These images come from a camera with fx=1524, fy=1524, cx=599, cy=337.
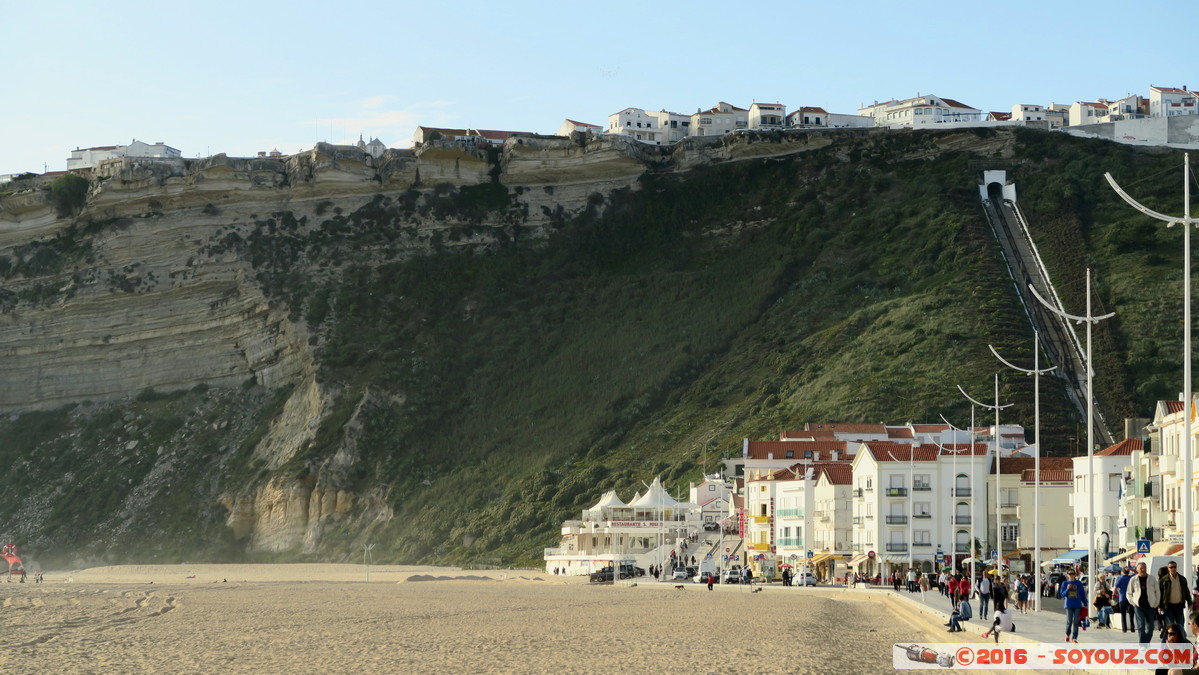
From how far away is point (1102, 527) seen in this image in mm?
57781

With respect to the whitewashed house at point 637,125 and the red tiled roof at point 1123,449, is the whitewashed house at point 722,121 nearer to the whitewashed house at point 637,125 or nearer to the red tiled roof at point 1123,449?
the whitewashed house at point 637,125

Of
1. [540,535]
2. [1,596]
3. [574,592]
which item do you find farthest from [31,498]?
[574,592]

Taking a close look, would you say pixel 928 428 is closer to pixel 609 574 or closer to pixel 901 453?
pixel 901 453

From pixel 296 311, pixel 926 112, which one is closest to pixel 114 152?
pixel 296 311

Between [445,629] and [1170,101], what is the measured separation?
112 metres

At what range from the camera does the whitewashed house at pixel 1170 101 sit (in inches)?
5030

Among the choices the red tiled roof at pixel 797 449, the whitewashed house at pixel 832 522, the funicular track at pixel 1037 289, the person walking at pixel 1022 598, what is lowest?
the whitewashed house at pixel 832 522

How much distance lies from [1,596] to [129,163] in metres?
60.1

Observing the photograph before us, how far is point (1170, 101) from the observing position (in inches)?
5059

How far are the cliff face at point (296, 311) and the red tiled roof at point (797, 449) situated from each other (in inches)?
523

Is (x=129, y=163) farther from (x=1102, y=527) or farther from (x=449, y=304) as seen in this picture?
(x=1102, y=527)


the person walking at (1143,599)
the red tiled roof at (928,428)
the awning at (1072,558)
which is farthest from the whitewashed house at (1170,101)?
the person walking at (1143,599)

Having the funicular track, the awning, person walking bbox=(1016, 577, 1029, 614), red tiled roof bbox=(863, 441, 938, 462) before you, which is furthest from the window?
person walking bbox=(1016, 577, 1029, 614)

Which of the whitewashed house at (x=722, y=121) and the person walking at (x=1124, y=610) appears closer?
the person walking at (x=1124, y=610)
